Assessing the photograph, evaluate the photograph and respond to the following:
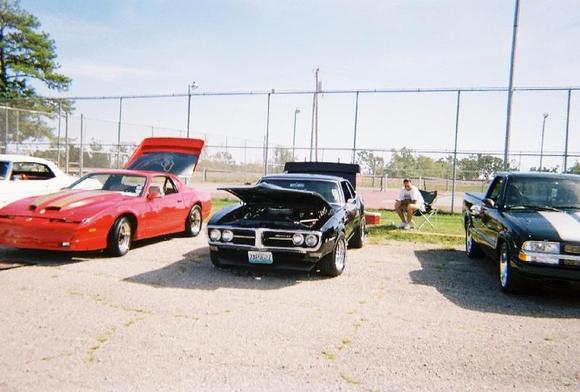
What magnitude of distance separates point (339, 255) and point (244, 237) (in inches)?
54.9

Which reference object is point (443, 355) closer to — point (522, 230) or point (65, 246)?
point (522, 230)

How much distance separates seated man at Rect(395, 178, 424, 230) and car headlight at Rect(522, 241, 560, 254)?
5840 millimetres

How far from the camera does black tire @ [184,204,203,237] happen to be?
937 centimetres

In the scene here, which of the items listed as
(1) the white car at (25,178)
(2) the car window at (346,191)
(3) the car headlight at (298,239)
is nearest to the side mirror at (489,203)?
(2) the car window at (346,191)

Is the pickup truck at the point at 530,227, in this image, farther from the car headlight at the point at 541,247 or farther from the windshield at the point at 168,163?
the windshield at the point at 168,163

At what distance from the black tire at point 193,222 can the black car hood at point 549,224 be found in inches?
228

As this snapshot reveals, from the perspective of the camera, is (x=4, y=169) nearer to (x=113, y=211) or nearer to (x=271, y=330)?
(x=113, y=211)

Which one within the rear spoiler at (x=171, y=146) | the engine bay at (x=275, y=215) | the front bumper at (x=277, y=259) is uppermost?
the rear spoiler at (x=171, y=146)

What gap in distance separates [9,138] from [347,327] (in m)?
19.4

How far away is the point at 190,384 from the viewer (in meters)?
3.11

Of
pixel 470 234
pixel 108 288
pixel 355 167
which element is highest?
pixel 355 167

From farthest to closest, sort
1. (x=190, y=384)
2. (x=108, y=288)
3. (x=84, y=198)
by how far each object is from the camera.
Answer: (x=84, y=198), (x=108, y=288), (x=190, y=384)

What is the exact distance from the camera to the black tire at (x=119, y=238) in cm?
711

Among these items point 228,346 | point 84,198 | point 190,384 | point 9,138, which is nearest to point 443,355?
point 228,346
